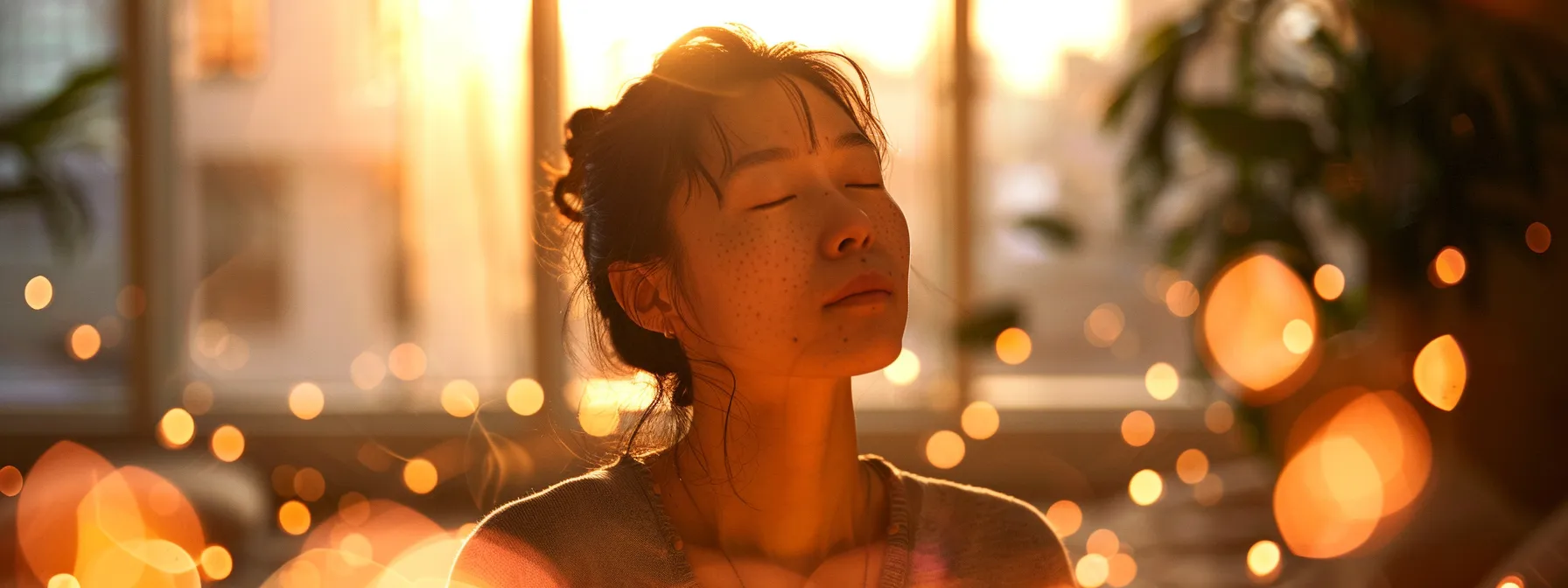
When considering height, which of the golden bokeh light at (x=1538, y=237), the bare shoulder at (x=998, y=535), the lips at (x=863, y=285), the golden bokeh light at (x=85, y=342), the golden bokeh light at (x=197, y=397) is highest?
the lips at (x=863, y=285)

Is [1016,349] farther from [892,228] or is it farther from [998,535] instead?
[892,228]

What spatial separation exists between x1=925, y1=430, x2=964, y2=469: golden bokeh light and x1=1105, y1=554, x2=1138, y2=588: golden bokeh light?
140 cm

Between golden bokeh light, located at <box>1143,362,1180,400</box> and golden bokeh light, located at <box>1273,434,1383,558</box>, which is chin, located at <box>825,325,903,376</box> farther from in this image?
golden bokeh light, located at <box>1143,362,1180,400</box>

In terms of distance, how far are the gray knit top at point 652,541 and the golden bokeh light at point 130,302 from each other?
10.4ft

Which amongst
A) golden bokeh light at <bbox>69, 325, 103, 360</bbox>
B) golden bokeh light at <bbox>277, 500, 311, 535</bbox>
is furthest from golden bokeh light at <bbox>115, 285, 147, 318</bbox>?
golden bokeh light at <bbox>277, 500, 311, 535</bbox>

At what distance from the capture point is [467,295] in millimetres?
3605

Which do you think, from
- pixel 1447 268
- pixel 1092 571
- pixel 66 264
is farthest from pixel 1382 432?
pixel 66 264

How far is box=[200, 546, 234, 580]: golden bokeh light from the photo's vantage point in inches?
87.2

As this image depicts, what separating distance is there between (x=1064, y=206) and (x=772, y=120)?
2934mm

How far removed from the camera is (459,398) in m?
3.56

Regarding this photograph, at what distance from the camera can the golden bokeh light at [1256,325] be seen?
1.93 metres

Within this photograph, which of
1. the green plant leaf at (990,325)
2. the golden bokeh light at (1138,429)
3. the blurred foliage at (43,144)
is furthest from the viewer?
the golden bokeh light at (1138,429)

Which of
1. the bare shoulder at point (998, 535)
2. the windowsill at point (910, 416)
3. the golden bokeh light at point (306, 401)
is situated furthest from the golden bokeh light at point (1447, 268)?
the golden bokeh light at point (306, 401)

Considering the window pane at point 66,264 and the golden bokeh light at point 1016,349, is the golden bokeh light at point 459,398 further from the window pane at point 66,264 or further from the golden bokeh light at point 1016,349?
the golden bokeh light at point 1016,349
